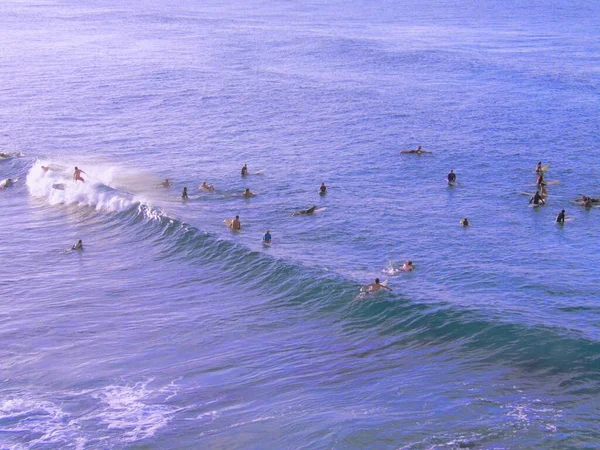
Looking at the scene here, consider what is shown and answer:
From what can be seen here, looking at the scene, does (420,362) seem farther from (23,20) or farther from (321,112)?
(23,20)

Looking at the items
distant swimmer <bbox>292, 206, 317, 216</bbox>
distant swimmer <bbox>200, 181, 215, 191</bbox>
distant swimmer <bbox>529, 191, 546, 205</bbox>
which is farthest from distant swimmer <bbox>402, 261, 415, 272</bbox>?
distant swimmer <bbox>200, 181, 215, 191</bbox>

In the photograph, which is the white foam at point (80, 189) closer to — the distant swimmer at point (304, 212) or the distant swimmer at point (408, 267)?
the distant swimmer at point (304, 212)

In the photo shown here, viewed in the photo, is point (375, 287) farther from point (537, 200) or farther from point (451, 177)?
point (451, 177)

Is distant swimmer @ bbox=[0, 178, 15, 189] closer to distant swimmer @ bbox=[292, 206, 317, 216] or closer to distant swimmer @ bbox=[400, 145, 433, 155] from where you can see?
distant swimmer @ bbox=[292, 206, 317, 216]

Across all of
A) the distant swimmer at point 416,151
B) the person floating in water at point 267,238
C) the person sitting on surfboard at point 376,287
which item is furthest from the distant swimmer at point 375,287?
the distant swimmer at point 416,151

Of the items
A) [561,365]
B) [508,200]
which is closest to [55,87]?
[508,200]

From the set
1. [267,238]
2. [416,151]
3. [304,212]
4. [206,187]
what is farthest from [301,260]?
[416,151]

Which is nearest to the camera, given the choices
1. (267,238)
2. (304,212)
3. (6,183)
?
(267,238)
